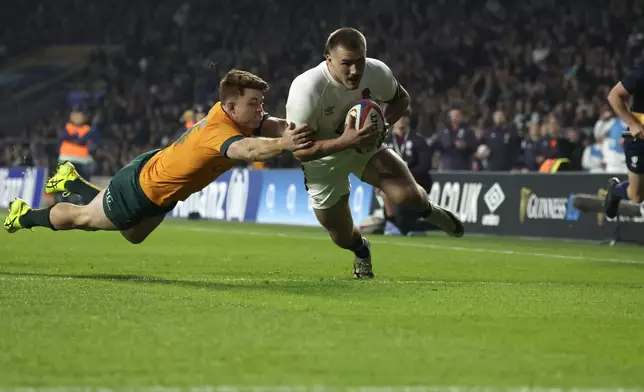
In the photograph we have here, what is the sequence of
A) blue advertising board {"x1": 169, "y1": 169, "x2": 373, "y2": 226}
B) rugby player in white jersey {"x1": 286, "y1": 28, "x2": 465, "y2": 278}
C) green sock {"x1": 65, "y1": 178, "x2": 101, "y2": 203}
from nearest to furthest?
1. rugby player in white jersey {"x1": 286, "y1": 28, "x2": 465, "y2": 278}
2. green sock {"x1": 65, "y1": 178, "x2": 101, "y2": 203}
3. blue advertising board {"x1": 169, "y1": 169, "x2": 373, "y2": 226}

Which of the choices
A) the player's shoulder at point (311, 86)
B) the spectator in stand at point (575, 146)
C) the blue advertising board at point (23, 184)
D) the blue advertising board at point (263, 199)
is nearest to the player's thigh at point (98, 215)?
the player's shoulder at point (311, 86)

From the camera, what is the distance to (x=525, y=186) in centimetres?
1895

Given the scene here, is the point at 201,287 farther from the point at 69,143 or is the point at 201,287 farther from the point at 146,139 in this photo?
the point at 146,139

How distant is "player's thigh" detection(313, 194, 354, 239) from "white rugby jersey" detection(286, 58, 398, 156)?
0.74 meters

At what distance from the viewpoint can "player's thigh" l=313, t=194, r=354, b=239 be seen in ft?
31.2

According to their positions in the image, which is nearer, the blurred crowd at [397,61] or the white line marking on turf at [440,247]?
the white line marking on turf at [440,247]

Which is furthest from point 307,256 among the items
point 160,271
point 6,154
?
point 6,154

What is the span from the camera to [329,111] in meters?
8.83

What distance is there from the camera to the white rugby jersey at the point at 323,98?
28.5 ft

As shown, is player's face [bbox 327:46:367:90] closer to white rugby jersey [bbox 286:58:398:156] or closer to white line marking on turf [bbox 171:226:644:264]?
white rugby jersey [bbox 286:58:398:156]

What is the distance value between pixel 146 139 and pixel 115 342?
3023cm

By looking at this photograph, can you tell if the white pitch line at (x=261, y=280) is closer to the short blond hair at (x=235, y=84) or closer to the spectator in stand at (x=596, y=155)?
the short blond hair at (x=235, y=84)

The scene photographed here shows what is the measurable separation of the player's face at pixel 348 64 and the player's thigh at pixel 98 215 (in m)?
2.17

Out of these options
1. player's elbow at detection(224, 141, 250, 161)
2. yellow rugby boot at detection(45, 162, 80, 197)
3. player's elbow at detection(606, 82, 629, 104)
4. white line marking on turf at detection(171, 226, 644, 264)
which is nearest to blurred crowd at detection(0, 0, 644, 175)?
white line marking on turf at detection(171, 226, 644, 264)
